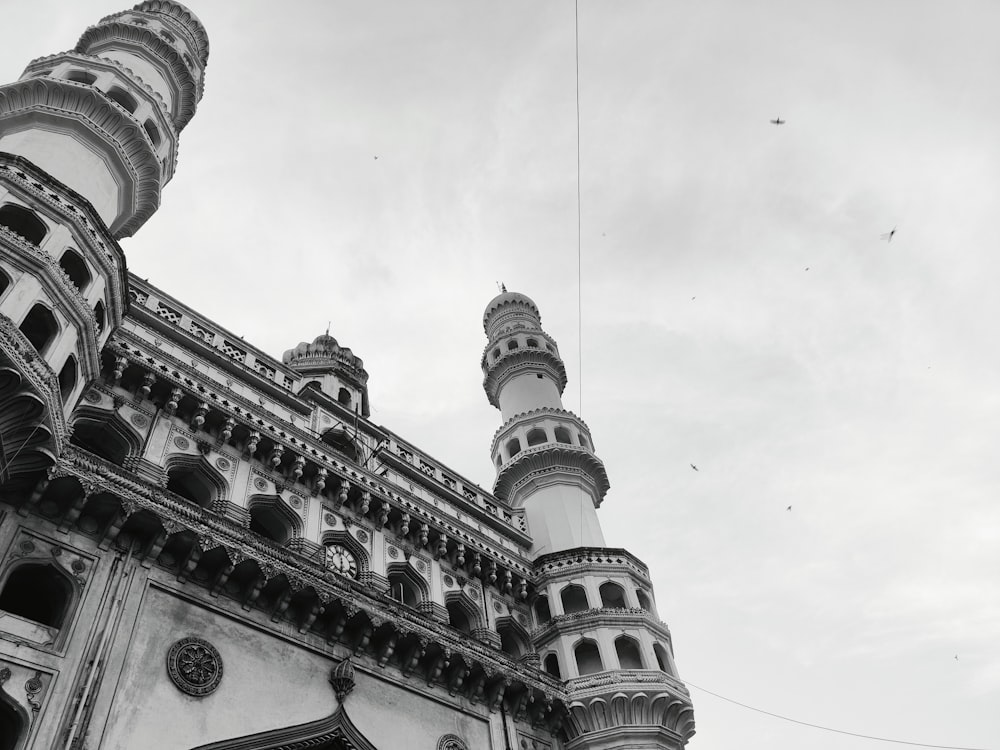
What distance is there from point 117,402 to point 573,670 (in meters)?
14.1

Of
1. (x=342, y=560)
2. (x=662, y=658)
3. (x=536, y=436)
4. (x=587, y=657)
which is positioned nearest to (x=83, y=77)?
(x=342, y=560)

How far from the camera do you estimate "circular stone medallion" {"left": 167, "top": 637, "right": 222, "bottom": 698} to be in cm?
1477

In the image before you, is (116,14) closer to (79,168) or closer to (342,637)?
(79,168)

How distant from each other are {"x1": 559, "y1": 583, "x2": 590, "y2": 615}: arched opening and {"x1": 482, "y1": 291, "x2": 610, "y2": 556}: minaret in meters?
2.37

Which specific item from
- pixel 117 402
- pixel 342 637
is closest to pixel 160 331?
pixel 117 402

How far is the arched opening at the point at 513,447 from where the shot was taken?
33625 mm

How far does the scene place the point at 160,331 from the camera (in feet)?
70.1

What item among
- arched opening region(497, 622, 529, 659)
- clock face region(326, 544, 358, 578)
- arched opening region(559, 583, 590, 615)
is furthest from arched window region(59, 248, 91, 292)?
arched opening region(559, 583, 590, 615)

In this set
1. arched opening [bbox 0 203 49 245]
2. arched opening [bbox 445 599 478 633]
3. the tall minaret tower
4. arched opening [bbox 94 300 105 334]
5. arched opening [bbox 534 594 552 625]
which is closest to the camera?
arched opening [bbox 0 203 49 245]

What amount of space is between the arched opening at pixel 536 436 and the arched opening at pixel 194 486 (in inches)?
642

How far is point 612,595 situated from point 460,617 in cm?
550

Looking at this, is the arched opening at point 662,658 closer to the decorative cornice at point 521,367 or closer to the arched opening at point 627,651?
the arched opening at point 627,651

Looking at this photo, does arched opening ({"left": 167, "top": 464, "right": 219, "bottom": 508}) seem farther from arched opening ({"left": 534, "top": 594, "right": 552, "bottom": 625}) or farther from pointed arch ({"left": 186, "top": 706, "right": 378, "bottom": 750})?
arched opening ({"left": 534, "top": 594, "right": 552, "bottom": 625})

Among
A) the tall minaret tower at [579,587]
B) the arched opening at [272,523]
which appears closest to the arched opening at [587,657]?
the tall minaret tower at [579,587]
